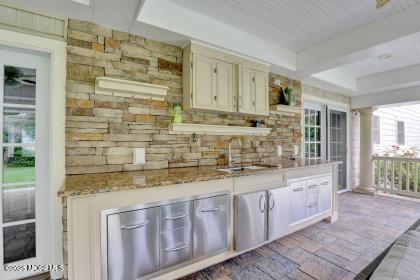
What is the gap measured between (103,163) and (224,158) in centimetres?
149

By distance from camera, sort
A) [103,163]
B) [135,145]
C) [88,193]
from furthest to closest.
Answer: [135,145]
[103,163]
[88,193]

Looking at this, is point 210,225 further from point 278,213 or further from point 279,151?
point 279,151

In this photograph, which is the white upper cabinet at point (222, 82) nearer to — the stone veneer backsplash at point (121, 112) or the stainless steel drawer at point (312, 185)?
the stone veneer backsplash at point (121, 112)

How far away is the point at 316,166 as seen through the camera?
2.86 meters

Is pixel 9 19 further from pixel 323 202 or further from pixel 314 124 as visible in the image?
pixel 314 124

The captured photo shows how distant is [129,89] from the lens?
6.67 ft

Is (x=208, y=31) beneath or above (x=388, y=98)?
above

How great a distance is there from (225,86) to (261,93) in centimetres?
62

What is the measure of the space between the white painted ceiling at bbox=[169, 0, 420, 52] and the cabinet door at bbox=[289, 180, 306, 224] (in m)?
1.92

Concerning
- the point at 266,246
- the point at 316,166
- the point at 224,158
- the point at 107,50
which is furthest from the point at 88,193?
the point at 316,166

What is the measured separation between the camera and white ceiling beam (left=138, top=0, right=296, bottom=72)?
2002 millimetres

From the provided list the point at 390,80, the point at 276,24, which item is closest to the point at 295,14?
the point at 276,24

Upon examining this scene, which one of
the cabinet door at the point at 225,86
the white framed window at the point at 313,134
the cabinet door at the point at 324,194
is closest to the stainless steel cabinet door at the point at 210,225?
the cabinet door at the point at 225,86

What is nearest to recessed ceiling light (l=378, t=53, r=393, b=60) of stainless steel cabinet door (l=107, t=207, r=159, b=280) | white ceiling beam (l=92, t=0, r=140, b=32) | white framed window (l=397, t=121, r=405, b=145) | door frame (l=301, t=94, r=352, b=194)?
door frame (l=301, t=94, r=352, b=194)
